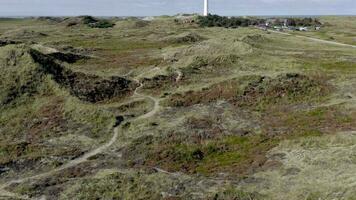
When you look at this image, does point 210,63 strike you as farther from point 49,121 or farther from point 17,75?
point 49,121

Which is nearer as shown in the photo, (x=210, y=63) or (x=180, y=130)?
(x=180, y=130)

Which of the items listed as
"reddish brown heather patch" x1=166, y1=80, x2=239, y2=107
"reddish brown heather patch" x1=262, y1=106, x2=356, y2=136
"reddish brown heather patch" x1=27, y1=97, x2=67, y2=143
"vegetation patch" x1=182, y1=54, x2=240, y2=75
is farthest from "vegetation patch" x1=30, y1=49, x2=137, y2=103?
"reddish brown heather patch" x1=262, y1=106, x2=356, y2=136

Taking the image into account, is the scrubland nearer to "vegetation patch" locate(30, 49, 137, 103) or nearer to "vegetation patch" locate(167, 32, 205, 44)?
"vegetation patch" locate(30, 49, 137, 103)

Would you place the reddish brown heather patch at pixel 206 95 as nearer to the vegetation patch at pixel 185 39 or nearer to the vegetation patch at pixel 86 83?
the vegetation patch at pixel 86 83

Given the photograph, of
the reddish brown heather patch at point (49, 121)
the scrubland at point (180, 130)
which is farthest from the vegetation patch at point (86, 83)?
the reddish brown heather patch at point (49, 121)

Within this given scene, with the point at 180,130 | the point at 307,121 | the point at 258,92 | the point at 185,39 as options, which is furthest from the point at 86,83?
the point at 185,39

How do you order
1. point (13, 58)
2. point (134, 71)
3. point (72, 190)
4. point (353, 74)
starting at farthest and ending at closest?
1. point (134, 71)
2. point (353, 74)
3. point (13, 58)
4. point (72, 190)

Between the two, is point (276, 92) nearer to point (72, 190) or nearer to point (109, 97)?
point (109, 97)

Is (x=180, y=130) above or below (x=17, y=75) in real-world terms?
below

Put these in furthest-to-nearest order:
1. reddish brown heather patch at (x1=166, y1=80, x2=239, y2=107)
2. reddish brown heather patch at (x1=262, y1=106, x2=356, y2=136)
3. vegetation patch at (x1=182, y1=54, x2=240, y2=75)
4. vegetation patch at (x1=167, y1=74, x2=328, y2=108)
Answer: vegetation patch at (x1=182, y1=54, x2=240, y2=75) < vegetation patch at (x1=167, y1=74, x2=328, y2=108) < reddish brown heather patch at (x1=166, y1=80, x2=239, y2=107) < reddish brown heather patch at (x1=262, y1=106, x2=356, y2=136)

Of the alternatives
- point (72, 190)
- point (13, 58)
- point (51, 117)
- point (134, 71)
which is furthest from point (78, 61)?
point (72, 190)

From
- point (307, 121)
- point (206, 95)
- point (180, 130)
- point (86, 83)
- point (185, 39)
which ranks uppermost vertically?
point (185, 39)
